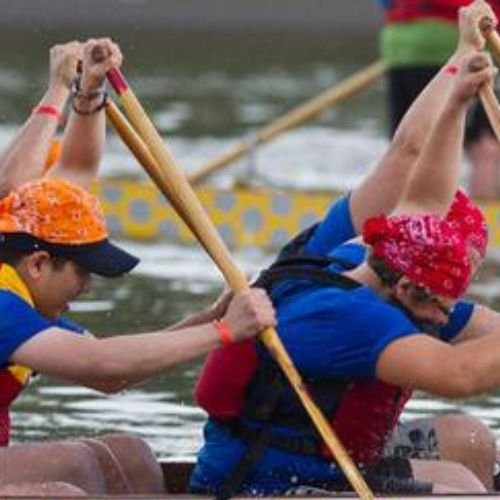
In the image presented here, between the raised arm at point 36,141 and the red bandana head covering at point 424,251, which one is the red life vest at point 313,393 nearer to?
the red bandana head covering at point 424,251

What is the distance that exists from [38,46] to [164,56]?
113 centimetres

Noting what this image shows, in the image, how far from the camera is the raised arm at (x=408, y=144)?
9461 mm

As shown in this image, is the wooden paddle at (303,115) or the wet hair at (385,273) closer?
the wet hair at (385,273)

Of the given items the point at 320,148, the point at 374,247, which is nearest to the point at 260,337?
the point at 374,247

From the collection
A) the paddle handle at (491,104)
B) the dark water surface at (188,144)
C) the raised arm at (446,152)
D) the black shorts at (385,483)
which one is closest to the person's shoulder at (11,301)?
the black shorts at (385,483)

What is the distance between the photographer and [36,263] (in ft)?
28.2

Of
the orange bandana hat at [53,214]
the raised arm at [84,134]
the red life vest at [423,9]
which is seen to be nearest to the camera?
the orange bandana hat at [53,214]

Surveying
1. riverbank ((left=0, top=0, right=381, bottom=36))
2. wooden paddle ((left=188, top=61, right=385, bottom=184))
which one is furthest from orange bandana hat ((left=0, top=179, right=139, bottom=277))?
riverbank ((left=0, top=0, right=381, bottom=36))

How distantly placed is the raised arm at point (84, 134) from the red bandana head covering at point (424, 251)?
103 centimetres

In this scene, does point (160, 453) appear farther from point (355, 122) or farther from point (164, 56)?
point (164, 56)

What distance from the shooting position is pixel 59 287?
862 centimetres

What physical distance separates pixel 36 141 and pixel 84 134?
5.4 inches

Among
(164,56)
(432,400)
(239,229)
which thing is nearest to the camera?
(432,400)

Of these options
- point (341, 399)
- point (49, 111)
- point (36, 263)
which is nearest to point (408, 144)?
point (49, 111)
